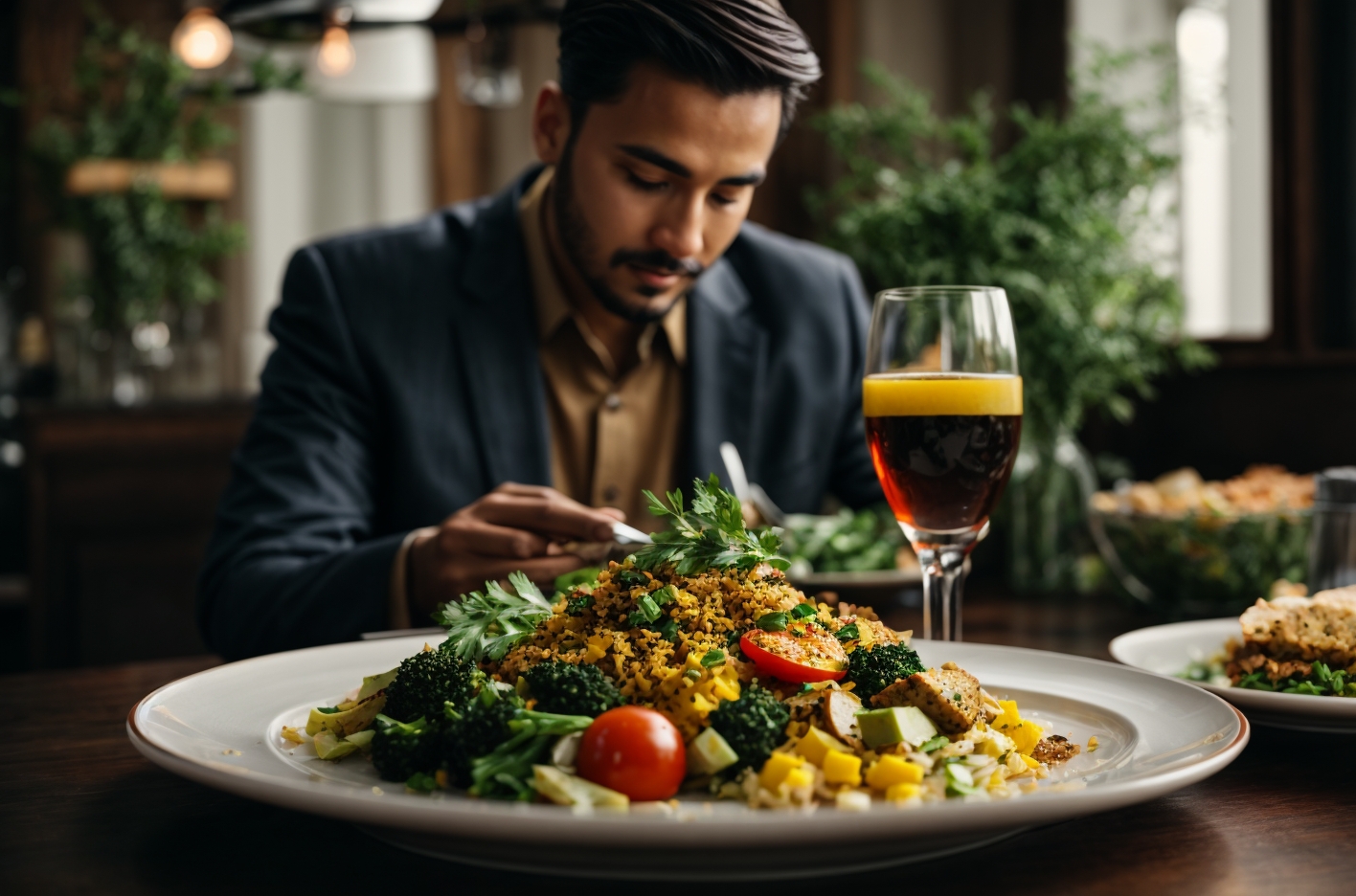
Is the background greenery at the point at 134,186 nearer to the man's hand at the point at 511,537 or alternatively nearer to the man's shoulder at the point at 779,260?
the man's shoulder at the point at 779,260

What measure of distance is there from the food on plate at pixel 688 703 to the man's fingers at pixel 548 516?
0.31m

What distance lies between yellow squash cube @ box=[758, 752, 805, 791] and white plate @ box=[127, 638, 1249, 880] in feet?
0.07

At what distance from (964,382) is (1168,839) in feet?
1.49

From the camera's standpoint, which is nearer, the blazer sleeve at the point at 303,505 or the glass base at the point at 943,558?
the glass base at the point at 943,558

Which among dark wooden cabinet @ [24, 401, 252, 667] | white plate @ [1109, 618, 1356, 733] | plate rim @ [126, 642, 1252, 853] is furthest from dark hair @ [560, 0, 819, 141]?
dark wooden cabinet @ [24, 401, 252, 667]

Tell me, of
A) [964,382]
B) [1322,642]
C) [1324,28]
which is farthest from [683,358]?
[1324,28]

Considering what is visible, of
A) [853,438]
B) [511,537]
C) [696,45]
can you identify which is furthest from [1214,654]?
[853,438]

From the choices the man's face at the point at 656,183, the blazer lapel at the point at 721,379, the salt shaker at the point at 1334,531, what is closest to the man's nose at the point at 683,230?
the man's face at the point at 656,183

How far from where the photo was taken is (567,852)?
67 cm

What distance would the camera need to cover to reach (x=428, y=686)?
0.87 meters

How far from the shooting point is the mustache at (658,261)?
1.84m

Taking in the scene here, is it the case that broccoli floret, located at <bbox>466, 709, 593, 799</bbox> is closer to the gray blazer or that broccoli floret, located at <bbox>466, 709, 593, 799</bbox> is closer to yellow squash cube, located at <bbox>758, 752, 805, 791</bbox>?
yellow squash cube, located at <bbox>758, 752, 805, 791</bbox>

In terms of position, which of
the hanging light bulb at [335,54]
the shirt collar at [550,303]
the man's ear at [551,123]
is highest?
the hanging light bulb at [335,54]

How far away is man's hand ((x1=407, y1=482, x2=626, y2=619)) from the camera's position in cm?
139
